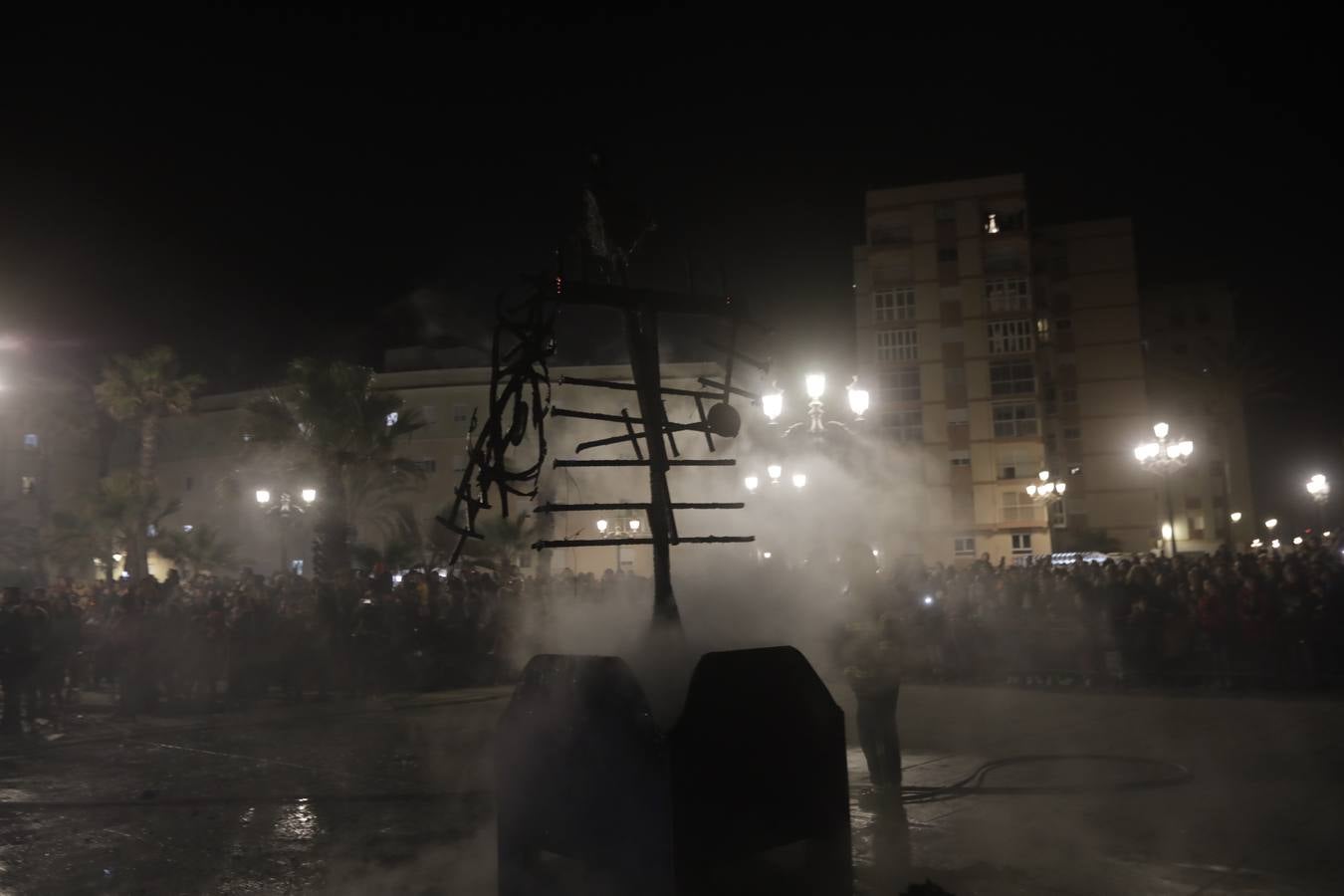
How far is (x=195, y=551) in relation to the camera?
3766 cm

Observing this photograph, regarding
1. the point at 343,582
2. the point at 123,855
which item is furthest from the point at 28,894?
the point at 343,582

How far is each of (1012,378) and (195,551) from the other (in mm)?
36821

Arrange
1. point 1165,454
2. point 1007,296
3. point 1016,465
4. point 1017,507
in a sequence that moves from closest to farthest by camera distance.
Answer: point 1165,454 → point 1017,507 → point 1016,465 → point 1007,296

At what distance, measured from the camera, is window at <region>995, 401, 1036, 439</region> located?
4659 centimetres

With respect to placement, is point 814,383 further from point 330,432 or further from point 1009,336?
point 1009,336

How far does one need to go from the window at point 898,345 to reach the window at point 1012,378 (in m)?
3.85

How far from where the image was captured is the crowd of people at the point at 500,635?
12.8 meters

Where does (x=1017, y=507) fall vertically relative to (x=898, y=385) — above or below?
below

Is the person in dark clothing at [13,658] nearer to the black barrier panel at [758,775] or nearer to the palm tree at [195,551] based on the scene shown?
the black barrier panel at [758,775]

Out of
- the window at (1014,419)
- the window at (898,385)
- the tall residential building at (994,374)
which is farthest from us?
the window at (898,385)

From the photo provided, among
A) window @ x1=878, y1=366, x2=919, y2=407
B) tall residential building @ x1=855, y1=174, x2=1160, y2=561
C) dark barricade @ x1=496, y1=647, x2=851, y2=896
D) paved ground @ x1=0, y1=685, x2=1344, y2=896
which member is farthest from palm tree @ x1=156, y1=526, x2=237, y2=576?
dark barricade @ x1=496, y1=647, x2=851, y2=896

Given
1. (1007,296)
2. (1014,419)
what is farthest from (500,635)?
(1007,296)

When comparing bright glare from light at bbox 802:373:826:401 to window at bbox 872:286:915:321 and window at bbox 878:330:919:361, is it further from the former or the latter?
window at bbox 872:286:915:321

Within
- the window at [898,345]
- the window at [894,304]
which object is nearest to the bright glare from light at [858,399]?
the window at [898,345]
